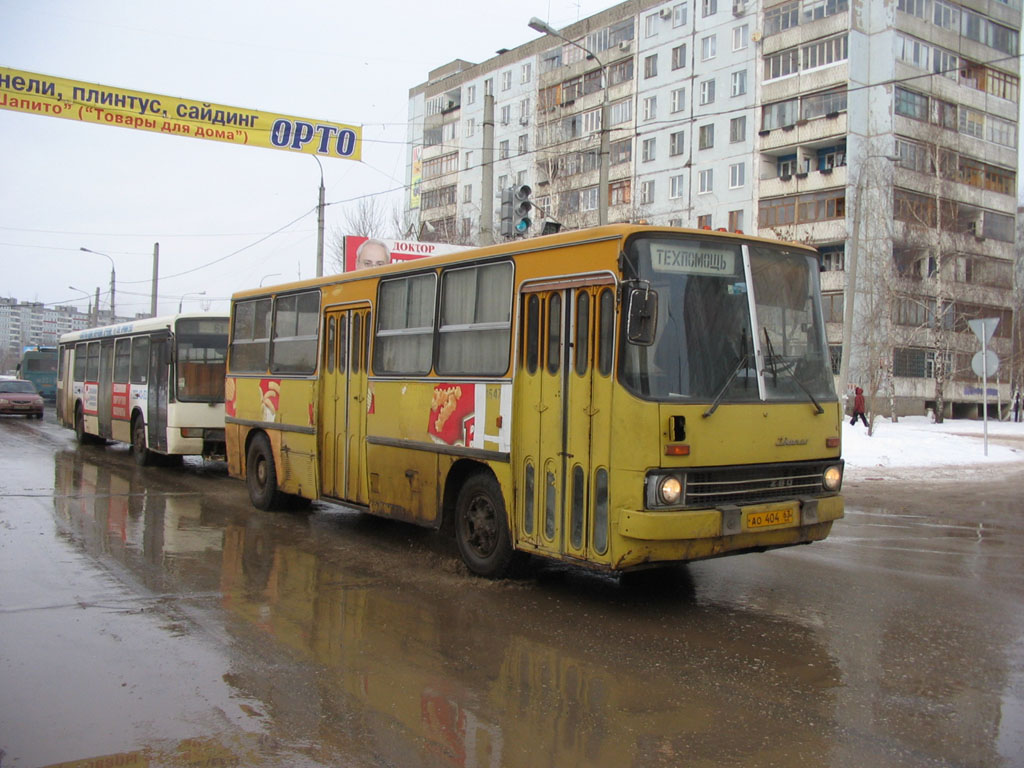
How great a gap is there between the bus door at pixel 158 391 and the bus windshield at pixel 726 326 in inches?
466

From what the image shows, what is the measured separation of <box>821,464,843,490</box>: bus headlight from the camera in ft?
24.7

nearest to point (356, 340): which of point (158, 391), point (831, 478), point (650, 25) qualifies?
point (831, 478)

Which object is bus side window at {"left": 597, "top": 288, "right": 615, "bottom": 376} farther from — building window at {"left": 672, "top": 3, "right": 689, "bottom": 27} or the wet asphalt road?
building window at {"left": 672, "top": 3, "right": 689, "bottom": 27}

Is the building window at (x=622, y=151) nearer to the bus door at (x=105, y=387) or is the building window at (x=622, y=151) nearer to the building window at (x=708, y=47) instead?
the building window at (x=708, y=47)

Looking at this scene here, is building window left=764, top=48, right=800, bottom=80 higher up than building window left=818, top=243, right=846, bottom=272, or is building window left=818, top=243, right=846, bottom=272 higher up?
building window left=764, top=48, right=800, bottom=80

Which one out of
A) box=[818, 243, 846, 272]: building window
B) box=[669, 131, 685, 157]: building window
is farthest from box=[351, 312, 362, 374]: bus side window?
box=[669, 131, 685, 157]: building window

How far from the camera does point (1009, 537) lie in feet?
37.4

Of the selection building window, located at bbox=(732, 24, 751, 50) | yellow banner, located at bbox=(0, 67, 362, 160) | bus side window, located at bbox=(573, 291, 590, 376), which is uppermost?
building window, located at bbox=(732, 24, 751, 50)

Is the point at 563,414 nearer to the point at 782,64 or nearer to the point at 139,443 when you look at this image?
the point at 139,443

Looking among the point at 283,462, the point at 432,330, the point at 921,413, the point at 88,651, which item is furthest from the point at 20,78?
Result: the point at 921,413

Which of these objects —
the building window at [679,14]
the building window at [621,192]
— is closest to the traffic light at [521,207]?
Answer: the building window at [621,192]

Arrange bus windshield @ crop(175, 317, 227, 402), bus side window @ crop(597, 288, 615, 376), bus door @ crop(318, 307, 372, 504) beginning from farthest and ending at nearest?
bus windshield @ crop(175, 317, 227, 402)
bus door @ crop(318, 307, 372, 504)
bus side window @ crop(597, 288, 615, 376)

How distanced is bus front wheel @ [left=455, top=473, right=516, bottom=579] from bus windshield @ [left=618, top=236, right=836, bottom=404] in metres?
1.88

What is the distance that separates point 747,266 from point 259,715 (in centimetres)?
478
